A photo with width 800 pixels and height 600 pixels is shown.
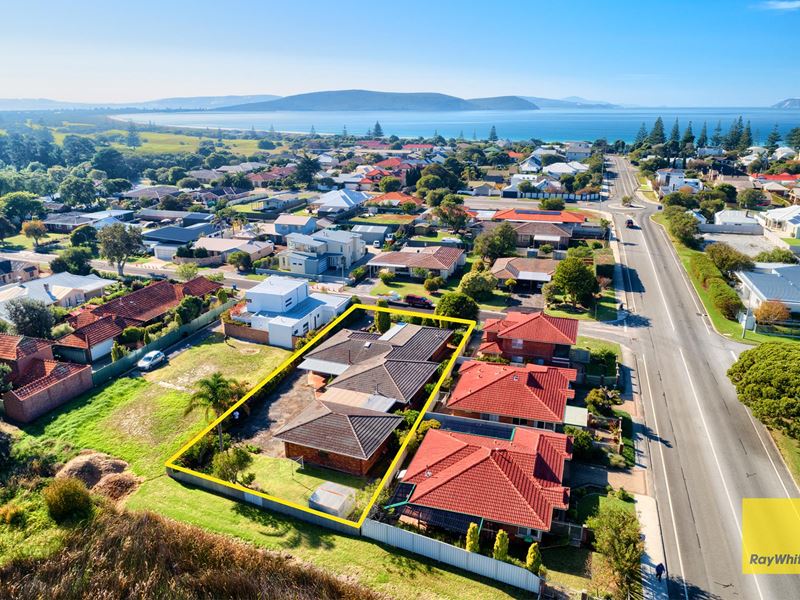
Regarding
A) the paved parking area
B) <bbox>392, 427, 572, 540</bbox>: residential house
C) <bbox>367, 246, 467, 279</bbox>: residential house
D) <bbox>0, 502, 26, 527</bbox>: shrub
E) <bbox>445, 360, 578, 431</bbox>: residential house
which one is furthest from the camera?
the paved parking area

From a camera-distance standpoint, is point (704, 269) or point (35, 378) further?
point (704, 269)

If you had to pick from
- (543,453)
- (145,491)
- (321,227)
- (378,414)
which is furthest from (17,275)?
(543,453)

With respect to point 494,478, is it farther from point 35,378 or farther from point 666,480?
point 35,378

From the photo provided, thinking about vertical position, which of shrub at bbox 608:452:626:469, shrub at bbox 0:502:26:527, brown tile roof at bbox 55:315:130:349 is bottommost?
shrub at bbox 0:502:26:527

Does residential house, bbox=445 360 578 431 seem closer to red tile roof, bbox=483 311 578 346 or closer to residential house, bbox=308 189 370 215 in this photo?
red tile roof, bbox=483 311 578 346

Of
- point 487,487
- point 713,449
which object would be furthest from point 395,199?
point 487,487

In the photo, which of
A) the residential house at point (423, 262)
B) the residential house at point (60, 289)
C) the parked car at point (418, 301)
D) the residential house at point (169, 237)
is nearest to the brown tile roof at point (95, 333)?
the residential house at point (60, 289)
